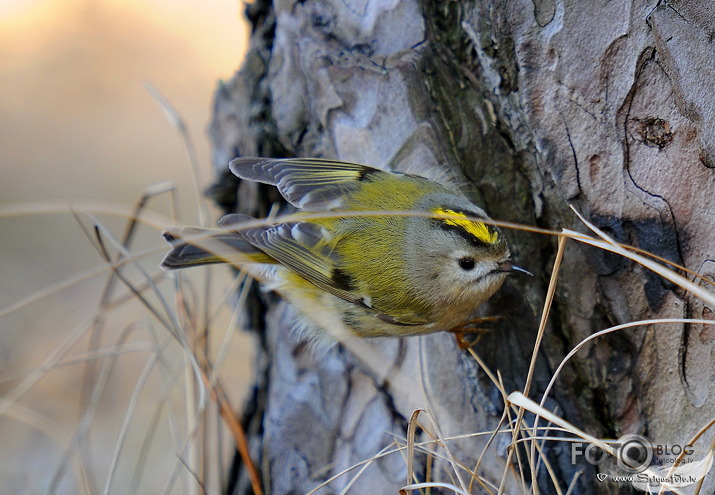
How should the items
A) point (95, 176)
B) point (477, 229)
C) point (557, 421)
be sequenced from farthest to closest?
point (95, 176), point (477, 229), point (557, 421)

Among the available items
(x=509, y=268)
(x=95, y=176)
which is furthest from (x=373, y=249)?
(x=95, y=176)

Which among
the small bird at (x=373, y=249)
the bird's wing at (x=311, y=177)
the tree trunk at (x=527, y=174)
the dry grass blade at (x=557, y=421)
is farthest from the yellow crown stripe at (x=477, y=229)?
the dry grass blade at (x=557, y=421)

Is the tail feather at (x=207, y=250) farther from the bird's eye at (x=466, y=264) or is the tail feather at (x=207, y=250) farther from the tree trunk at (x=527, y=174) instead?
the bird's eye at (x=466, y=264)

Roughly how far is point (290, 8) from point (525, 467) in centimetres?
136

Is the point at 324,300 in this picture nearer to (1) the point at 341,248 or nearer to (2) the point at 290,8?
(1) the point at 341,248

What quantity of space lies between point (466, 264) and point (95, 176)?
9.94 feet

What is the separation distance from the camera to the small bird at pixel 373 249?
4.89ft

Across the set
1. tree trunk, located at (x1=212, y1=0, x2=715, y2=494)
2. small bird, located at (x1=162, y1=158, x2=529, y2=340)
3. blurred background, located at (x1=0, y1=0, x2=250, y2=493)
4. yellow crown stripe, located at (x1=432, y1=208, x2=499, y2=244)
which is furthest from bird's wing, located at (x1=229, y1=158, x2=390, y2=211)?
blurred background, located at (x1=0, y1=0, x2=250, y2=493)

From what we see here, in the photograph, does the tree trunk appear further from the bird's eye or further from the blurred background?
the blurred background

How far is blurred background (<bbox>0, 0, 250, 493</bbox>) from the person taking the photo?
2721 mm

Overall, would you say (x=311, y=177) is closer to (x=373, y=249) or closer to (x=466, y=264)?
(x=373, y=249)

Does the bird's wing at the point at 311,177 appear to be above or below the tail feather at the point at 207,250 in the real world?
above

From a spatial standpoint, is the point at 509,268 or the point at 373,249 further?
the point at 373,249

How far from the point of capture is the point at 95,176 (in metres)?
3.86
